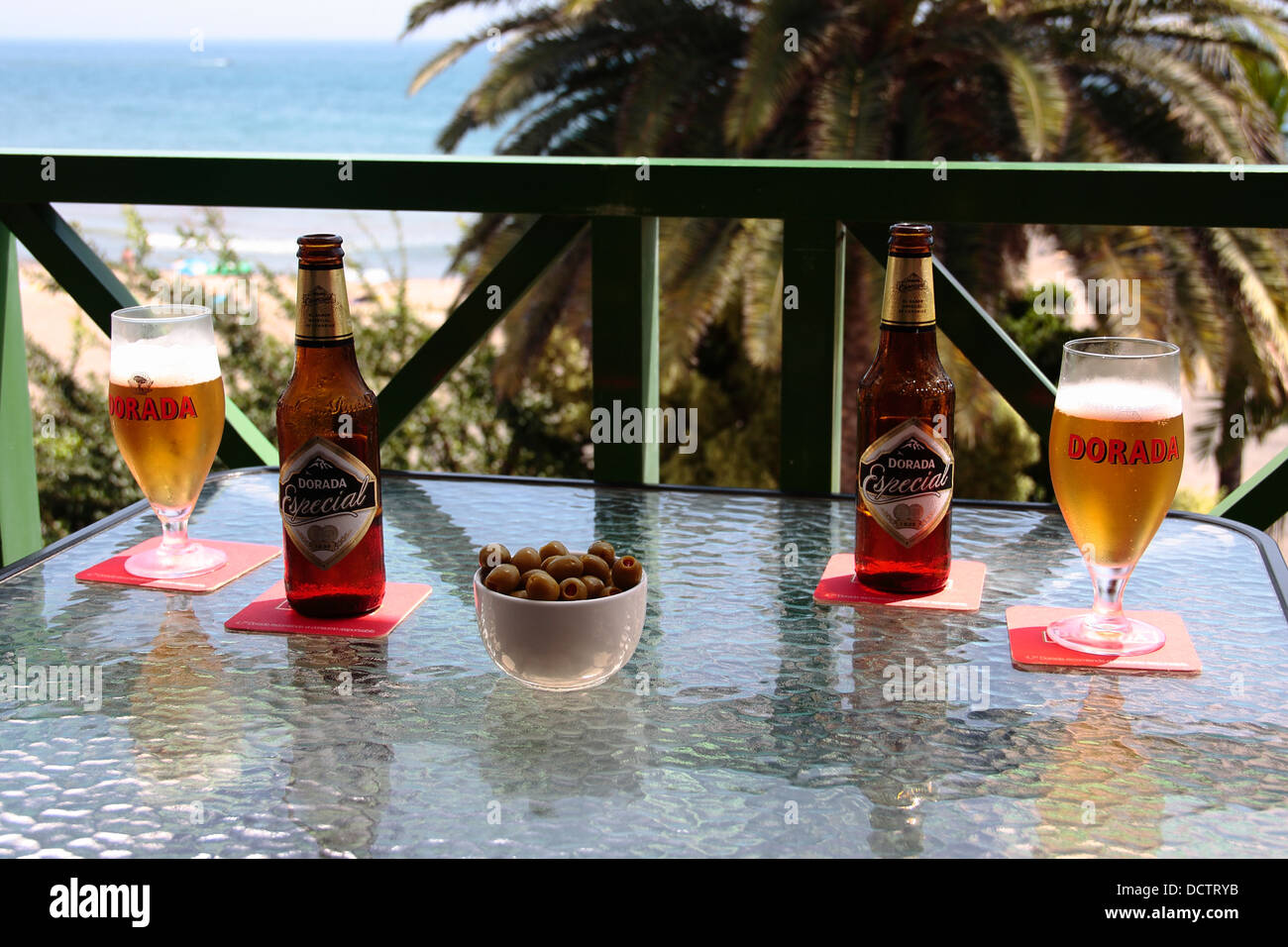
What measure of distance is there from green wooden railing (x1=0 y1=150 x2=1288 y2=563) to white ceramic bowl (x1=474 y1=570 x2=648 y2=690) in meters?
1.01

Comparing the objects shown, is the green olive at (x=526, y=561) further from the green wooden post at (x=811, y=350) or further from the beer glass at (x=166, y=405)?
the green wooden post at (x=811, y=350)

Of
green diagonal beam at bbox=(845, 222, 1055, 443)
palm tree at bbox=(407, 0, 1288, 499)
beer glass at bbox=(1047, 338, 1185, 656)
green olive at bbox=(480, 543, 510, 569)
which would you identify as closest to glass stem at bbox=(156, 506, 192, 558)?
green olive at bbox=(480, 543, 510, 569)

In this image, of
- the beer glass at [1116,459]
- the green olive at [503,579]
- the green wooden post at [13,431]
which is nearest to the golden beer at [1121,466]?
the beer glass at [1116,459]

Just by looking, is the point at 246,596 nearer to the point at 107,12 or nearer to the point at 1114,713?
the point at 1114,713

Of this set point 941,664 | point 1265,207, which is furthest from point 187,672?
point 1265,207

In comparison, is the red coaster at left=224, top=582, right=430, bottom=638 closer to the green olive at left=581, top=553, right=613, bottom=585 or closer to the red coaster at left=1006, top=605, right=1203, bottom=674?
the green olive at left=581, top=553, right=613, bottom=585

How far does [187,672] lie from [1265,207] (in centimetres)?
168

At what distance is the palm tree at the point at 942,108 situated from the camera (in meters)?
7.02

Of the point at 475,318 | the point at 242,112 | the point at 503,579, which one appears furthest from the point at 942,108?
the point at 242,112

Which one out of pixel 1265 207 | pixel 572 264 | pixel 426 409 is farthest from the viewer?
pixel 426 409

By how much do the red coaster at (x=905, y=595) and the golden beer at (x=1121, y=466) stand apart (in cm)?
18

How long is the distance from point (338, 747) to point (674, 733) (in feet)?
0.89

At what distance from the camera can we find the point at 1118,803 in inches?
39.8

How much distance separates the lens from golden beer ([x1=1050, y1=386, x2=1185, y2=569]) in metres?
1.25
